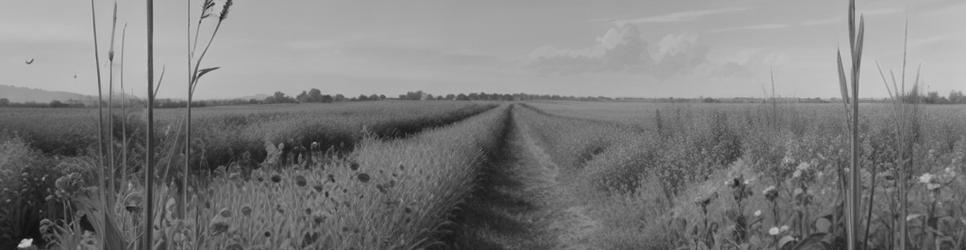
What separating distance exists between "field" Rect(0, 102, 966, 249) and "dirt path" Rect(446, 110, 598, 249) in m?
0.03

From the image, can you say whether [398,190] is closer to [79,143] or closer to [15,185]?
[15,185]

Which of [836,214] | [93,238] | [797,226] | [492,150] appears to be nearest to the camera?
[93,238]

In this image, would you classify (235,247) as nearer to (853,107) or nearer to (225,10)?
(225,10)

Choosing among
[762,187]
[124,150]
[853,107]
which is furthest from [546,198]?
[853,107]

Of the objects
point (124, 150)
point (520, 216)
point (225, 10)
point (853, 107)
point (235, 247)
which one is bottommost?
point (520, 216)

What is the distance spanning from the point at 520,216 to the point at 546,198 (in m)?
1.66

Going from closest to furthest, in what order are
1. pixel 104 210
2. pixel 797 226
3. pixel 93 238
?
pixel 104 210 → pixel 93 238 → pixel 797 226

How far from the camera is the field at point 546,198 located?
317cm

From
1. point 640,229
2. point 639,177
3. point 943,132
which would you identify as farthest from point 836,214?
point 943,132

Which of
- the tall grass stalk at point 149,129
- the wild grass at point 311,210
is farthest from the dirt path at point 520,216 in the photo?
the tall grass stalk at point 149,129

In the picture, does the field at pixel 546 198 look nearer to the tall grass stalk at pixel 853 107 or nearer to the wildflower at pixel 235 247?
the wildflower at pixel 235 247

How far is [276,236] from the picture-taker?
10.7 feet

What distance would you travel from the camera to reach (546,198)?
9203 millimetres

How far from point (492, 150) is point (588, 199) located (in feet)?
19.3
